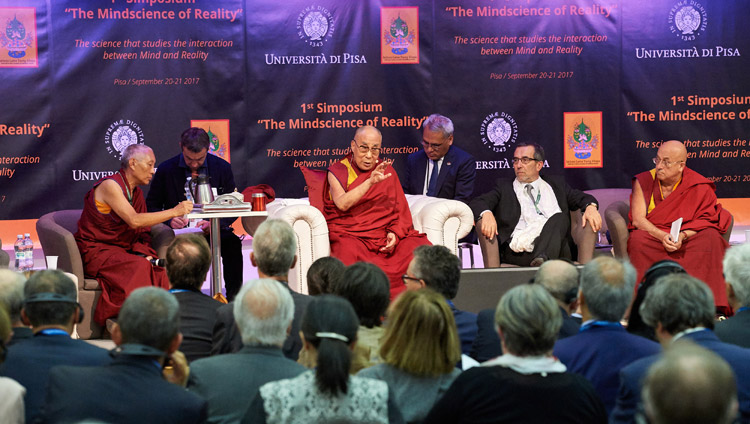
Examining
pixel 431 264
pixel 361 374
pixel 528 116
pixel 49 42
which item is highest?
pixel 49 42

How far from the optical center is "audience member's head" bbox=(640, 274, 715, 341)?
2492 millimetres

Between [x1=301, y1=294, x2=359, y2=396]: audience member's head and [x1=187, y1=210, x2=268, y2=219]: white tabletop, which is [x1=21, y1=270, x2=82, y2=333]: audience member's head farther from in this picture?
[x1=187, y1=210, x2=268, y2=219]: white tabletop

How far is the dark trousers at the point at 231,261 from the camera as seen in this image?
20.8ft

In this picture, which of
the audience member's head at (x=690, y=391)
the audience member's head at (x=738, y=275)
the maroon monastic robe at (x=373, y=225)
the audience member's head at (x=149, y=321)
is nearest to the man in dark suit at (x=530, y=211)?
the maroon monastic robe at (x=373, y=225)

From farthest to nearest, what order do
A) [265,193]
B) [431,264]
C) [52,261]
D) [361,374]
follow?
[265,193]
[52,261]
[431,264]
[361,374]

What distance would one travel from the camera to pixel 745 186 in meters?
7.50

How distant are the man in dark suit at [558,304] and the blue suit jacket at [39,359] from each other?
4.02 feet

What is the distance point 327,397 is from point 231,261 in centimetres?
438

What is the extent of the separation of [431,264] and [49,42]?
4.76 m

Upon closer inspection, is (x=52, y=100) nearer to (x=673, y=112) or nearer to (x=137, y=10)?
(x=137, y=10)

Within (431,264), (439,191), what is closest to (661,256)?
(439,191)

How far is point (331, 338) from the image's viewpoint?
2188 mm

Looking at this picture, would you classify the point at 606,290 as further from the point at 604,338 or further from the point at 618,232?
the point at 618,232

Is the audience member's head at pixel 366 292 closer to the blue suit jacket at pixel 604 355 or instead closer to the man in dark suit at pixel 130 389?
the blue suit jacket at pixel 604 355
